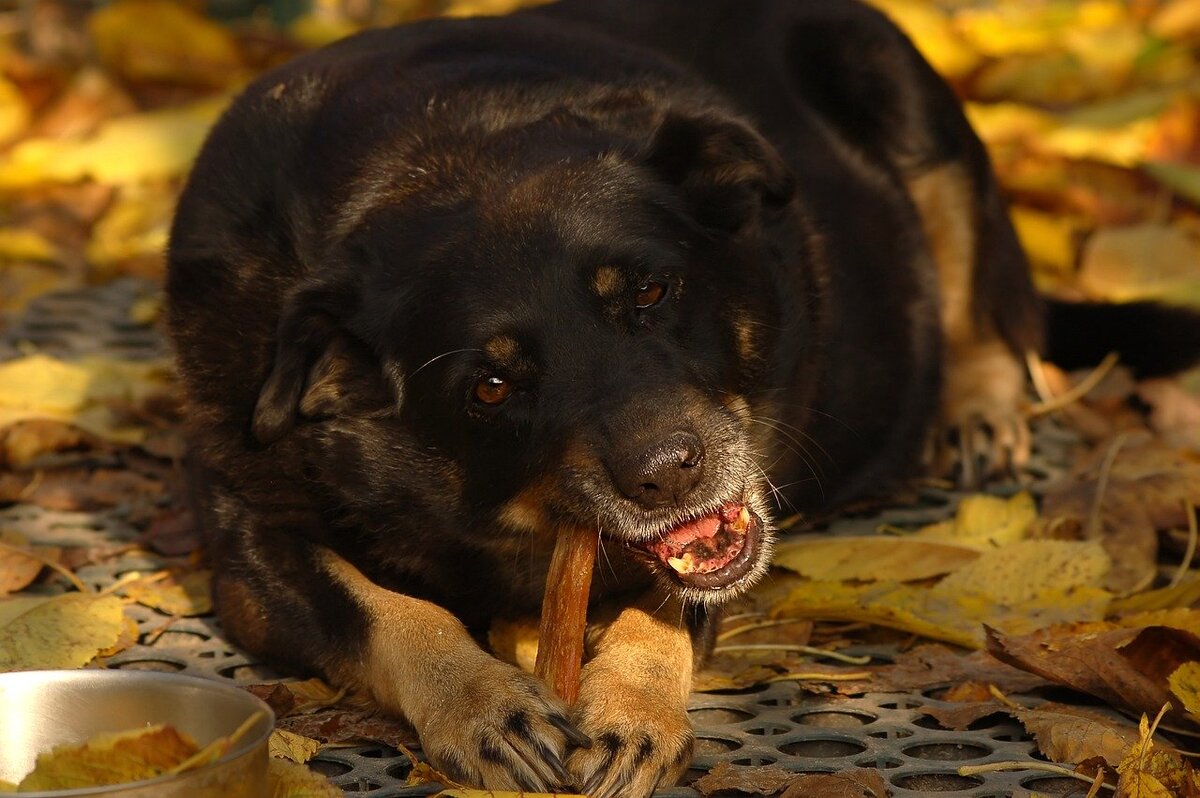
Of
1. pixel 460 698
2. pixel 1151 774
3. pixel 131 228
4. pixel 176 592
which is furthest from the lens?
pixel 131 228

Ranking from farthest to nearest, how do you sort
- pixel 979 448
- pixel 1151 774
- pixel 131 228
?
1. pixel 131 228
2. pixel 979 448
3. pixel 1151 774

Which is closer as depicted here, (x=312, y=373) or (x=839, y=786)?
(x=839, y=786)

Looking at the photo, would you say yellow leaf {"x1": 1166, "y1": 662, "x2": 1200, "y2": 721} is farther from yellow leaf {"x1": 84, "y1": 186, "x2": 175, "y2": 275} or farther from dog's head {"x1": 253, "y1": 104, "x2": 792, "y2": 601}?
yellow leaf {"x1": 84, "y1": 186, "x2": 175, "y2": 275}

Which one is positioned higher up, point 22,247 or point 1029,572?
point 22,247

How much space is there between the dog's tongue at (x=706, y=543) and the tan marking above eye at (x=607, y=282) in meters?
0.46

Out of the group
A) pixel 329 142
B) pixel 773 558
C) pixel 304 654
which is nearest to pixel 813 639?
pixel 773 558

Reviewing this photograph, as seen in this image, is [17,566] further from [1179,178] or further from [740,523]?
[1179,178]

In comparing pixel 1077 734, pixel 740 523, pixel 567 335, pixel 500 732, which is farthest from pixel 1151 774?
pixel 567 335

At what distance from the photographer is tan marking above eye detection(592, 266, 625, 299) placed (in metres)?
3.02

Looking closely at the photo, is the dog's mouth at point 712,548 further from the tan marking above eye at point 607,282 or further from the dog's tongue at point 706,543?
the tan marking above eye at point 607,282

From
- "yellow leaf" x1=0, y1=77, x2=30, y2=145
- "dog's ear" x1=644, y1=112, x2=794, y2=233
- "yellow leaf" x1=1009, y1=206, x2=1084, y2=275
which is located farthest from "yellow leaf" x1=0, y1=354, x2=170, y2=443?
"yellow leaf" x1=1009, y1=206, x2=1084, y2=275

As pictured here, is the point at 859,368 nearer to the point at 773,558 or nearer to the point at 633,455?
the point at 773,558

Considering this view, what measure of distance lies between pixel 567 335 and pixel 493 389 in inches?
6.9

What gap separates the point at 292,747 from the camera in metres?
2.81
